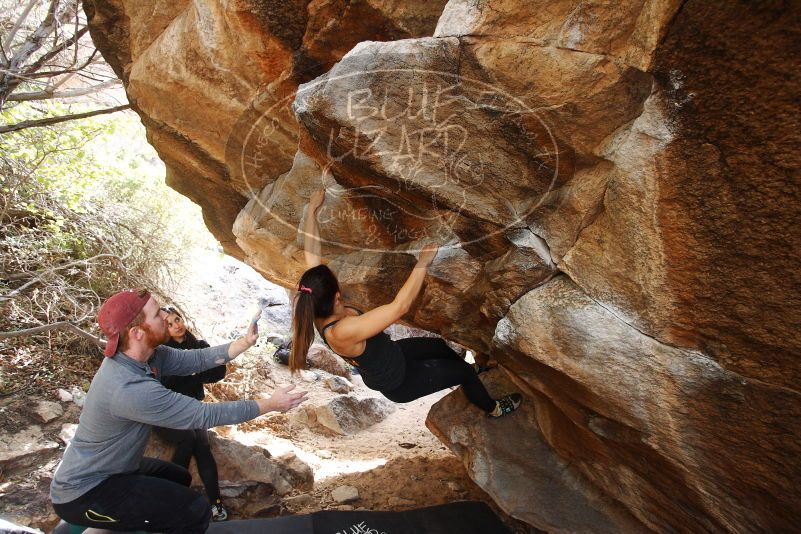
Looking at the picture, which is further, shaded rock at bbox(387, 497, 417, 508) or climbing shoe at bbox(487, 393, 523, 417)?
shaded rock at bbox(387, 497, 417, 508)

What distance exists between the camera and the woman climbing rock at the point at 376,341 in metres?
2.80

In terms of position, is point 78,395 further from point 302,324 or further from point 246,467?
point 302,324

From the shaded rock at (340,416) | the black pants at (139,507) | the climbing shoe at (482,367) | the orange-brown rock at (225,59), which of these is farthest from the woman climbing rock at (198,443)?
the shaded rock at (340,416)

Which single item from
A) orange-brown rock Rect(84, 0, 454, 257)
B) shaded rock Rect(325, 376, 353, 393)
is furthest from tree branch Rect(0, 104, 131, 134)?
shaded rock Rect(325, 376, 353, 393)

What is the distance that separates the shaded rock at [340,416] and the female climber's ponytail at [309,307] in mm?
4077

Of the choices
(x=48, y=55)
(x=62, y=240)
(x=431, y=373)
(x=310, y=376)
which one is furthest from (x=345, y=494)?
(x=48, y=55)

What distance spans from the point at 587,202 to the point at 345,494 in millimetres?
3594

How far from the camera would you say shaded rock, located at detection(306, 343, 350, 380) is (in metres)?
9.62

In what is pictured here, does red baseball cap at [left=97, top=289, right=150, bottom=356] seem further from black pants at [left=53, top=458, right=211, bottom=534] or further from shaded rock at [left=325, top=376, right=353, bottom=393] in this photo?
shaded rock at [left=325, top=376, right=353, bottom=393]

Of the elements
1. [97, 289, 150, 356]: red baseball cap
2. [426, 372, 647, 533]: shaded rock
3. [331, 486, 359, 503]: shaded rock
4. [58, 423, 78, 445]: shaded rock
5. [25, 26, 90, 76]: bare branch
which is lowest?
[331, 486, 359, 503]: shaded rock

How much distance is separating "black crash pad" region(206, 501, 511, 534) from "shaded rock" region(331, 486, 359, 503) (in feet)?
1.98

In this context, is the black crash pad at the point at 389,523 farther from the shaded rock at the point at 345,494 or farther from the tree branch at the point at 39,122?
the tree branch at the point at 39,122

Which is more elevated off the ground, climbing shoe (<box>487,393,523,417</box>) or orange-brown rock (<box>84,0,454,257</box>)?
orange-brown rock (<box>84,0,454,257</box>)

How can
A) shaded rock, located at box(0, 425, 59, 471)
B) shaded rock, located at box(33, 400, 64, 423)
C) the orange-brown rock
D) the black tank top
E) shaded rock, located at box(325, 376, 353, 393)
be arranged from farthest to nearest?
shaded rock, located at box(325, 376, 353, 393) → shaded rock, located at box(33, 400, 64, 423) → shaded rock, located at box(0, 425, 59, 471) → the orange-brown rock → the black tank top
